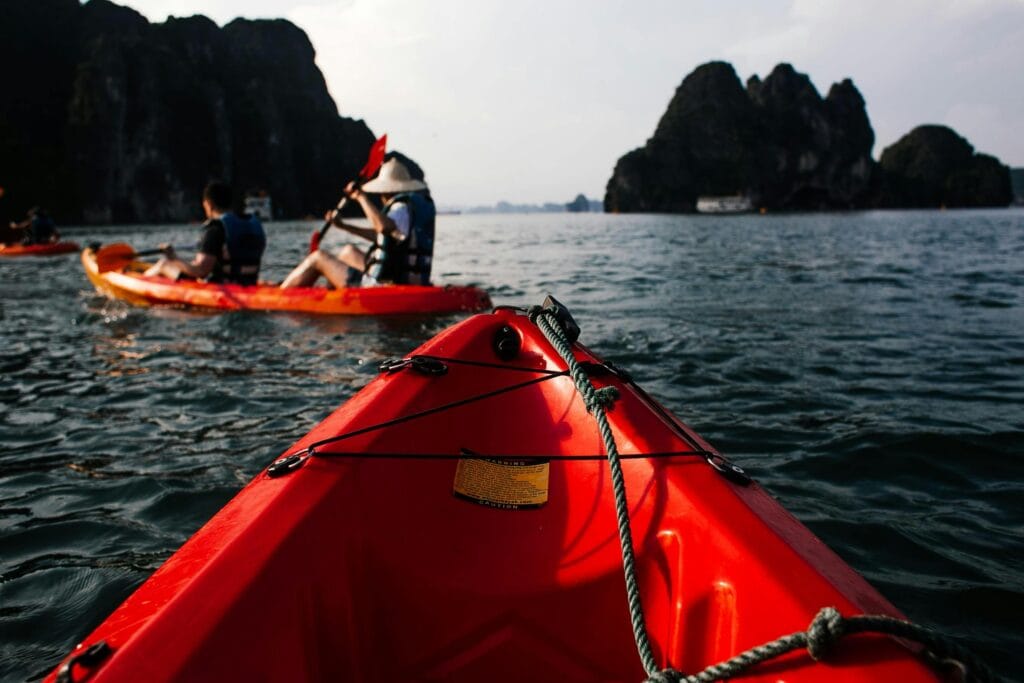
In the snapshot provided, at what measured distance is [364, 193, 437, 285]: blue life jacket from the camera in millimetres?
7520

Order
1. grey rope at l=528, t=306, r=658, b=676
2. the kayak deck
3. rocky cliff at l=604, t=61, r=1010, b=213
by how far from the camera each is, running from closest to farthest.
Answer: the kayak deck < grey rope at l=528, t=306, r=658, b=676 < rocky cliff at l=604, t=61, r=1010, b=213

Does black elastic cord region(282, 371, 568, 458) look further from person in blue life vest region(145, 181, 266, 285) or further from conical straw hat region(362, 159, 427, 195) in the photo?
person in blue life vest region(145, 181, 266, 285)

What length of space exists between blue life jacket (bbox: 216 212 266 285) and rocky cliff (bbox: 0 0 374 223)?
66.2m

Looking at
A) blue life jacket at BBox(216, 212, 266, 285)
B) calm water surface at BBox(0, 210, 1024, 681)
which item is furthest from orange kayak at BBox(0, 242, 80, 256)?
blue life jacket at BBox(216, 212, 266, 285)

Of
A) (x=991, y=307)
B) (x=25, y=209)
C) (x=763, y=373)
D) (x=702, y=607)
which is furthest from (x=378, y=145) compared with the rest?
(x=25, y=209)

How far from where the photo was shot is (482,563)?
6.06 feet

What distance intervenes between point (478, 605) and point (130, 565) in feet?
5.33

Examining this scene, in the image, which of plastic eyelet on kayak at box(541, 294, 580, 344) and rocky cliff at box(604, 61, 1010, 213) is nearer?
plastic eyelet on kayak at box(541, 294, 580, 344)

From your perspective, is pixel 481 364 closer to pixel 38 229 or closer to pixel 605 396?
pixel 605 396

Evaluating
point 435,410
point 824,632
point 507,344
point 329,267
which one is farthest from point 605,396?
point 329,267

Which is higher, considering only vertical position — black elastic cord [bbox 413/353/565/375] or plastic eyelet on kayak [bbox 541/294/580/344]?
plastic eyelet on kayak [bbox 541/294/580/344]

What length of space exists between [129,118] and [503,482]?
91.4m

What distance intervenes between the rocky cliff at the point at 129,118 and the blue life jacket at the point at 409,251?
223 ft

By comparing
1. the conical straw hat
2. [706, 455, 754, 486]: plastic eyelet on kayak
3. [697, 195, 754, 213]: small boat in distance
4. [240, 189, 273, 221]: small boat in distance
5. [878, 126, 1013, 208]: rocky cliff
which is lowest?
[706, 455, 754, 486]: plastic eyelet on kayak
